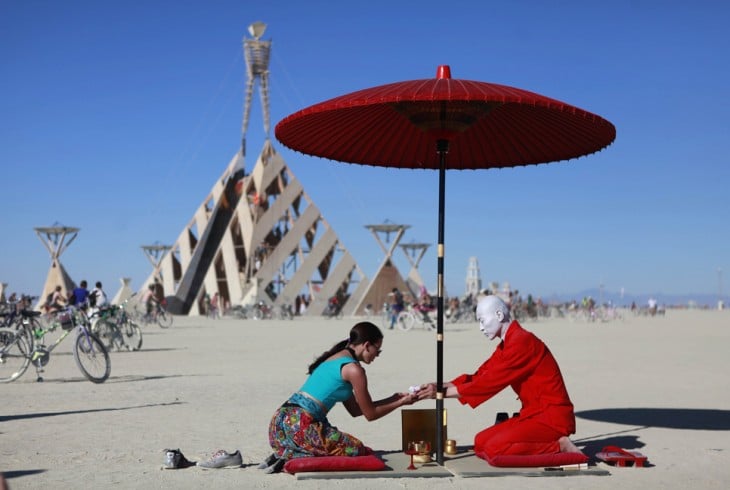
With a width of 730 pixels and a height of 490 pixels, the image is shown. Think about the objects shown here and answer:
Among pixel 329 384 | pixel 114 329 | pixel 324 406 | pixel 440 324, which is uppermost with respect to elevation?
pixel 440 324

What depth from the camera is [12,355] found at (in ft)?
38.8

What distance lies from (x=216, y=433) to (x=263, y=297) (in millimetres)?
38883

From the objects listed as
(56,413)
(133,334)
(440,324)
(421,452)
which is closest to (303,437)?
(421,452)

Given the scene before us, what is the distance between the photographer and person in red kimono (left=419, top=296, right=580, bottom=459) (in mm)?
6309

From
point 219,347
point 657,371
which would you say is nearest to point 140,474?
point 657,371

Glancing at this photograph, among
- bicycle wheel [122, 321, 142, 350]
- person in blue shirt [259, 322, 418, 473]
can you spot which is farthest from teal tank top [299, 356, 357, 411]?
bicycle wheel [122, 321, 142, 350]

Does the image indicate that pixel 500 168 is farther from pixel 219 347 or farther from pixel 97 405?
pixel 219 347

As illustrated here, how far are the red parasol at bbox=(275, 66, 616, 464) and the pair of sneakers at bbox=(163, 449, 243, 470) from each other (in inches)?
57.9

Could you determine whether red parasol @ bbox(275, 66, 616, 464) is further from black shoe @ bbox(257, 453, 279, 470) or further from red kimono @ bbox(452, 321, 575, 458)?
black shoe @ bbox(257, 453, 279, 470)

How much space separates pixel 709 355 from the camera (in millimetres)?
17828

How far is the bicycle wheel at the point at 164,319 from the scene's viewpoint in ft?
105

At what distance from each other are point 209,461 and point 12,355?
6688mm

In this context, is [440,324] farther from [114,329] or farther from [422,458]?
[114,329]

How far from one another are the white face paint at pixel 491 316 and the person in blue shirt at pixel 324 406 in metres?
0.88
